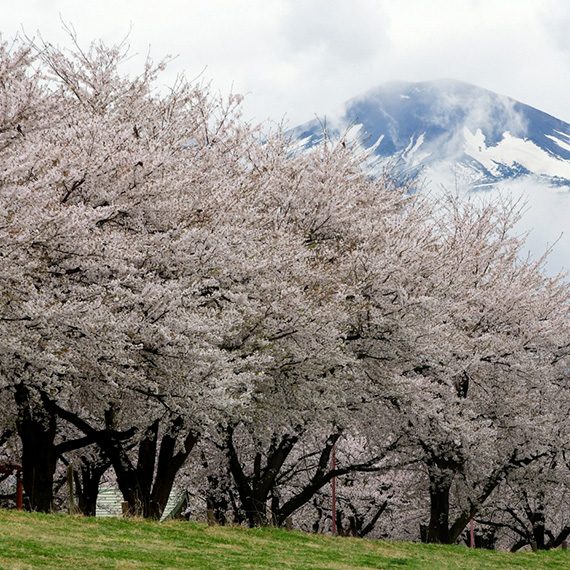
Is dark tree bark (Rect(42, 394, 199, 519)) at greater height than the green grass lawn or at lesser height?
greater

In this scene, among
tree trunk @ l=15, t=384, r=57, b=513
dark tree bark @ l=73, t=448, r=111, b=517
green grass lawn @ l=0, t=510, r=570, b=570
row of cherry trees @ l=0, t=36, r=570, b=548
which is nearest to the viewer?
green grass lawn @ l=0, t=510, r=570, b=570

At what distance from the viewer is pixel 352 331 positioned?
21672 mm

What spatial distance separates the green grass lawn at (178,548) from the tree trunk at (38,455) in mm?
3482

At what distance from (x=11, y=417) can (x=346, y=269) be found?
27.1 feet

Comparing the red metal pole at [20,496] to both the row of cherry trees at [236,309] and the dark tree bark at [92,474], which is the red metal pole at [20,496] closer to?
the row of cherry trees at [236,309]

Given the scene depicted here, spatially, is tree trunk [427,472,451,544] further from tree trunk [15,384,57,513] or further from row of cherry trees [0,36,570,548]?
tree trunk [15,384,57,513]

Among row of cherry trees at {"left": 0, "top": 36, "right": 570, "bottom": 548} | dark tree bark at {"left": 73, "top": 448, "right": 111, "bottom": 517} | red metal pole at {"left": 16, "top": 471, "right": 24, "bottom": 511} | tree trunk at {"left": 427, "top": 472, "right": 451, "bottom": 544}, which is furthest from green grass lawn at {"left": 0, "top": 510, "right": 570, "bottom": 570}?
dark tree bark at {"left": 73, "top": 448, "right": 111, "bottom": 517}

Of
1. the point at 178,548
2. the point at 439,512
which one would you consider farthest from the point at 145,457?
the point at 439,512

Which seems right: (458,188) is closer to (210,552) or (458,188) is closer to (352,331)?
(352,331)

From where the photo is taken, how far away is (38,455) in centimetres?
1977

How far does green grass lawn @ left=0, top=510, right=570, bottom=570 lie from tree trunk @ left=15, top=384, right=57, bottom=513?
348 cm

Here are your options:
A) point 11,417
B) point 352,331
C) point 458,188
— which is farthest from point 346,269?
point 458,188

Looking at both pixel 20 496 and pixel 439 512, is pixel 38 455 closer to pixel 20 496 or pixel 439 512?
pixel 20 496

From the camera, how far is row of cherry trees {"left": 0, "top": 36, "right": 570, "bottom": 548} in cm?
1582
